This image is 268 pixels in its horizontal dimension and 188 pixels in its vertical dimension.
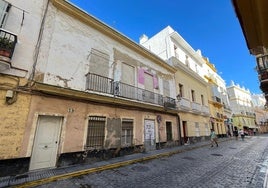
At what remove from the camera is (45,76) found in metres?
6.95

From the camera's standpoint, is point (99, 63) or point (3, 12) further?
point (99, 63)

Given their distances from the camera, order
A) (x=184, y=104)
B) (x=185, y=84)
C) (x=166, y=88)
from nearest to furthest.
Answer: (x=166, y=88) → (x=184, y=104) → (x=185, y=84)

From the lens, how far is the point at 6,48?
18.3ft

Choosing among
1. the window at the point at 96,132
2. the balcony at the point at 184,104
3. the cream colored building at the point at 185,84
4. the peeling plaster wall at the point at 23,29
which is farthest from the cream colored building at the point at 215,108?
the peeling plaster wall at the point at 23,29

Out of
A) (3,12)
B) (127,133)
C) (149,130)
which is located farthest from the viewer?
(149,130)

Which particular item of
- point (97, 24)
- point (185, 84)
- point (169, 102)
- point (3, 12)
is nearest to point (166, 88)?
point (169, 102)

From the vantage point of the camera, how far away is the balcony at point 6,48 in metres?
5.46

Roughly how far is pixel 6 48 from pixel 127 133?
7492 millimetres

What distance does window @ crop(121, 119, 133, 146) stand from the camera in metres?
9.62

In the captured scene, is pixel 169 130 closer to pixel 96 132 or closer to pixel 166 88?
pixel 166 88

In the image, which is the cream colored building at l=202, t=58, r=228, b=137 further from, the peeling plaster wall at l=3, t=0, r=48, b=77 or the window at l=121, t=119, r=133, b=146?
the peeling plaster wall at l=3, t=0, r=48, b=77

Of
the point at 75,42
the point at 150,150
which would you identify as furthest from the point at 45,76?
the point at 150,150

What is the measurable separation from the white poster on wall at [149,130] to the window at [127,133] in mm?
1516

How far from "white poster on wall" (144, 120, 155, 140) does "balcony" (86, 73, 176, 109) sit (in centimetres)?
165
